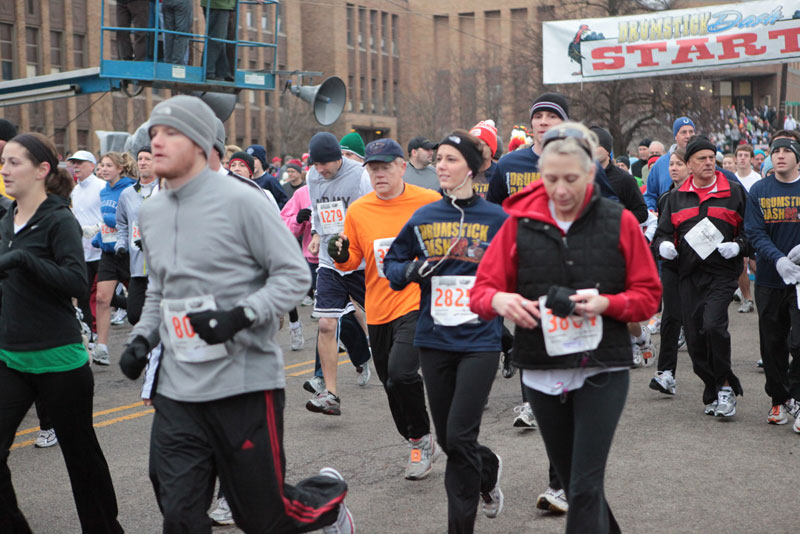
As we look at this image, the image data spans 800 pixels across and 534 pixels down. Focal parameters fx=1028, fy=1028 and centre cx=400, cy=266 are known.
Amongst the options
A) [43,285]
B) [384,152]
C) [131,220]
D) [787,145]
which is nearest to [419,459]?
[384,152]

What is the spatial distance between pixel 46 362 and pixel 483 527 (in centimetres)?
242

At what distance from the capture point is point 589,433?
161 inches

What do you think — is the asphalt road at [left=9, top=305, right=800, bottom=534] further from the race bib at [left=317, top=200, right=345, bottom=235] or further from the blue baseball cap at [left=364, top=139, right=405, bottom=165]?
the blue baseball cap at [left=364, top=139, right=405, bottom=165]

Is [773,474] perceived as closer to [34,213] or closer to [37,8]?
[34,213]

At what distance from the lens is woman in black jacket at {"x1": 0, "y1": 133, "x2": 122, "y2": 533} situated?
4.98 meters

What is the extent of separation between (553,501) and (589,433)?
5.44 ft

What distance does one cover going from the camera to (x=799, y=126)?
20.7 m

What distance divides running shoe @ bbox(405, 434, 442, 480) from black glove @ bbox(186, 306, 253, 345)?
291cm

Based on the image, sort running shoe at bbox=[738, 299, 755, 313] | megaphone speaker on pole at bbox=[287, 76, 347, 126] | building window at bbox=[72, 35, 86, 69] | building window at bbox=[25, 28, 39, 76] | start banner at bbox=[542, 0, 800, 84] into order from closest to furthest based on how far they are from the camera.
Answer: running shoe at bbox=[738, 299, 755, 313] → megaphone speaker on pole at bbox=[287, 76, 347, 126] → start banner at bbox=[542, 0, 800, 84] → building window at bbox=[25, 28, 39, 76] → building window at bbox=[72, 35, 86, 69]

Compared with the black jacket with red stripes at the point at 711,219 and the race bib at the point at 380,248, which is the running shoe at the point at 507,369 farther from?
the race bib at the point at 380,248

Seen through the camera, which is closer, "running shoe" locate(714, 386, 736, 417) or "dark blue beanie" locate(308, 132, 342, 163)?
"running shoe" locate(714, 386, 736, 417)

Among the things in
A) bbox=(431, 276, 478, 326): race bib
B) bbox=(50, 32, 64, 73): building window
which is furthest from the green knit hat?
bbox=(50, 32, 64, 73): building window

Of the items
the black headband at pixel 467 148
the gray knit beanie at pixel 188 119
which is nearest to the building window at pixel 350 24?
the black headband at pixel 467 148

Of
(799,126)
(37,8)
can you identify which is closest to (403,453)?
(799,126)
